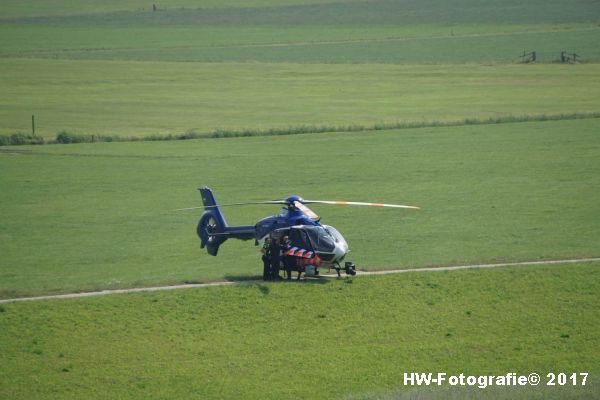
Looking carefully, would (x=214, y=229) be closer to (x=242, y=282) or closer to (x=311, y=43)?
(x=242, y=282)

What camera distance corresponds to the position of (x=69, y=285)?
1487 inches

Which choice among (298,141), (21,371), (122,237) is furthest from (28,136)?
(21,371)

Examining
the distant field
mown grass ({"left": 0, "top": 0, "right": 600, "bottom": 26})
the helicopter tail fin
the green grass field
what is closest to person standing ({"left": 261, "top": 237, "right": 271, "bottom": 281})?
the green grass field

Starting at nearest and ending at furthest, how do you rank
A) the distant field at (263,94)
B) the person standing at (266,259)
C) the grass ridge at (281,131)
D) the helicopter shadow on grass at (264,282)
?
the helicopter shadow on grass at (264,282)
the person standing at (266,259)
the grass ridge at (281,131)
the distant field at (263,94)

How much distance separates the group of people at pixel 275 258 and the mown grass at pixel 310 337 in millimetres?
739

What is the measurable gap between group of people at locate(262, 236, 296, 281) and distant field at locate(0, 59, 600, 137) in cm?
3798

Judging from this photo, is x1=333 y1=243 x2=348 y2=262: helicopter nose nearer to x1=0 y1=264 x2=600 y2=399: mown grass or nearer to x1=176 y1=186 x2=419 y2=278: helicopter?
x1=176 y1=186 x2=419 y2=278: helicopter

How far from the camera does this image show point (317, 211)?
165 feet

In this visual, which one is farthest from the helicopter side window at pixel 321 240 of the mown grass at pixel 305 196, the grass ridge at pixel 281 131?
the grass ridge at pixel 281 131

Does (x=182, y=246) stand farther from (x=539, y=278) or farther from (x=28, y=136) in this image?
(x=28, y=136)

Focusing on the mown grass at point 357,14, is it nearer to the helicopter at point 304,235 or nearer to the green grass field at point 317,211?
the green grass field at point 317,211

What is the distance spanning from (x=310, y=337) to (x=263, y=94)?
64.3 meters

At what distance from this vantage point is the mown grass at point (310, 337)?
30.2 meters

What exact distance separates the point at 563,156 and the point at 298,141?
1693 cm
